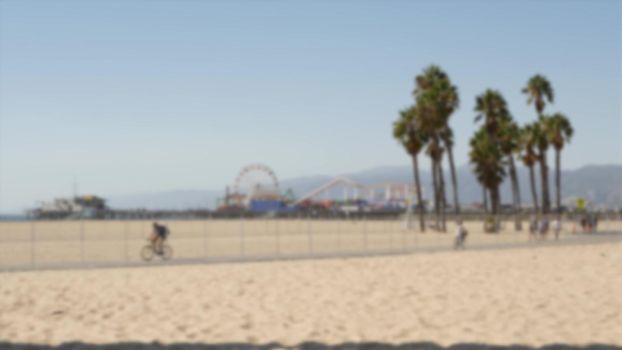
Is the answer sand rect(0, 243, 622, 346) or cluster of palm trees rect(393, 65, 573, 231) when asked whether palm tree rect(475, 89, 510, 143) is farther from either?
sand rect(0, 243, 622, 346)

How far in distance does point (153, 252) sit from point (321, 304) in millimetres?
16463

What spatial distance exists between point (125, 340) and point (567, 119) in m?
80.1

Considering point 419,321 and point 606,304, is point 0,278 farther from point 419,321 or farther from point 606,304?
point 606,304

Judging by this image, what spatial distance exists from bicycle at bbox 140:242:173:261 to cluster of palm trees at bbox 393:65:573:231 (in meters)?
41.3

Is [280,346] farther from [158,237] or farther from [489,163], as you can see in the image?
[489,163]

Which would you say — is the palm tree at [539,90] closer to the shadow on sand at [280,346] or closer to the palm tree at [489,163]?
the palm tree at [489,163]

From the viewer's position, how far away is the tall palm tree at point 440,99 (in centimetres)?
7212

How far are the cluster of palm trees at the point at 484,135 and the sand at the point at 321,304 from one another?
4704 centimetres

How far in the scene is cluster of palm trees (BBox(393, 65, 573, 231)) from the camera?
7294 centimetres

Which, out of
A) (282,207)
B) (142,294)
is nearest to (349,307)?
(142,294)

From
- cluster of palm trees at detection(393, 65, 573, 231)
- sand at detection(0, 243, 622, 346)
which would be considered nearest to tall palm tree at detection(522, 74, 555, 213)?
cluster of palm trees at detection(393, 65, 573, 231)

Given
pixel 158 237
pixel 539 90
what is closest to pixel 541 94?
pixel 539 90

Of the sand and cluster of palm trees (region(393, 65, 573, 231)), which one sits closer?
the sand

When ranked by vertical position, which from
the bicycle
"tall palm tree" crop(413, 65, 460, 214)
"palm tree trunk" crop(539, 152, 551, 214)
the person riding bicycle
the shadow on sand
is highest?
"tall palm tree" crop(413, 65, 460, 214)
